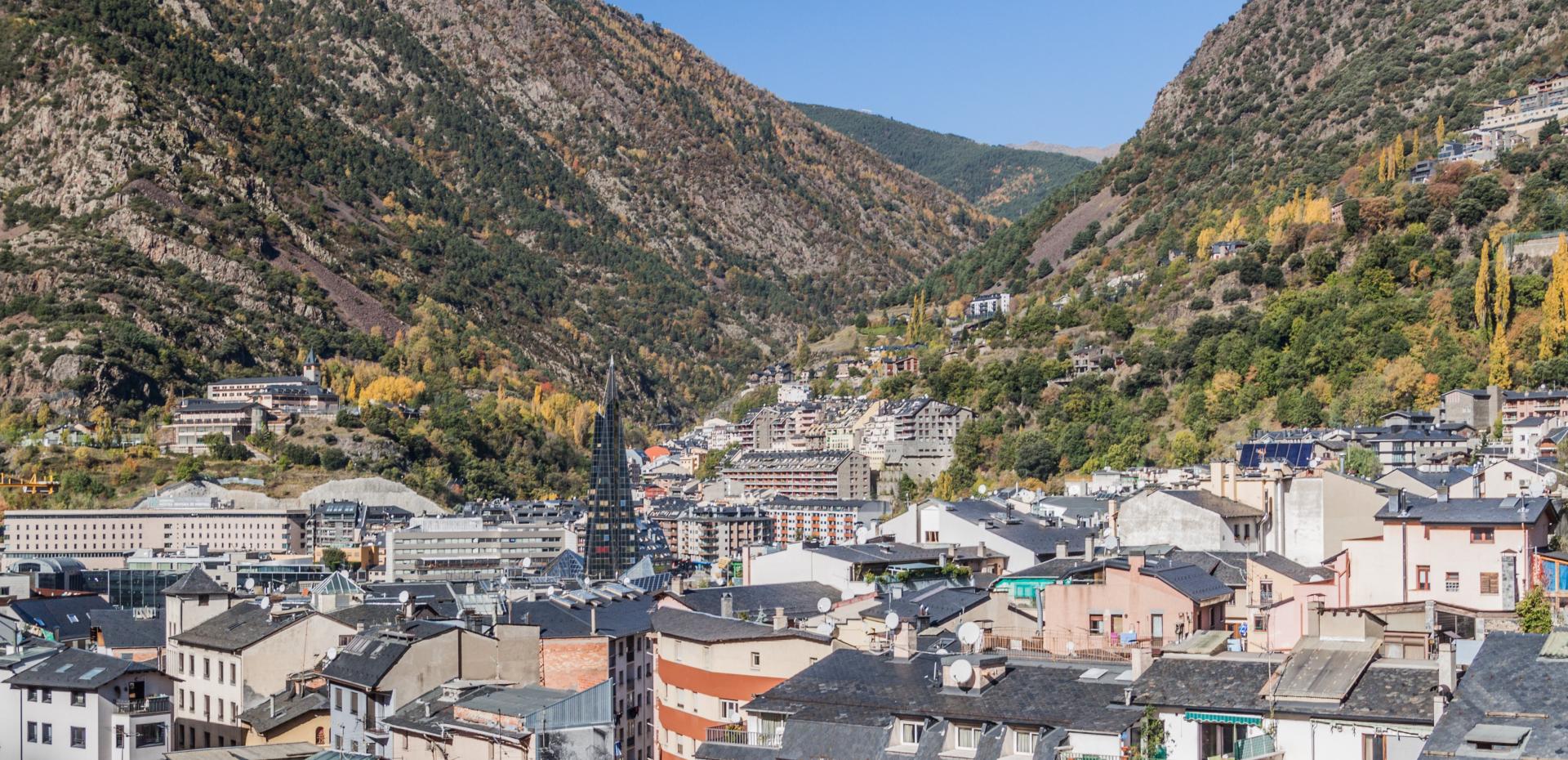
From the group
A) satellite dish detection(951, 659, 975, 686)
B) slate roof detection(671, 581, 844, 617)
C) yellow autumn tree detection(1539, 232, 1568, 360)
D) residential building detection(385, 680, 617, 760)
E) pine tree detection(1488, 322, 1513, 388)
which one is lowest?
residential building detection(385, 680, 617, 760)

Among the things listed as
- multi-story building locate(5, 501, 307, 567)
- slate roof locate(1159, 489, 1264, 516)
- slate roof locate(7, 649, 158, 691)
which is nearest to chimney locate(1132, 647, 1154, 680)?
slate roof locate(7, 649, 158, 691)

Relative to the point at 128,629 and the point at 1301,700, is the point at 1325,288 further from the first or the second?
the point at 1301,700

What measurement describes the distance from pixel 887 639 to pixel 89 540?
429 ft

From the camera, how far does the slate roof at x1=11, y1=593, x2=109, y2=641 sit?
235 ft

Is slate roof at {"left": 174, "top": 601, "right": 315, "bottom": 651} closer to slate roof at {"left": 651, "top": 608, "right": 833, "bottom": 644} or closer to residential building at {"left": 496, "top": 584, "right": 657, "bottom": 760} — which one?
residential building at {"left": 496, "top": 584, "right": 657, "bottom": 760}

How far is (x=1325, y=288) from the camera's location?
139 meters

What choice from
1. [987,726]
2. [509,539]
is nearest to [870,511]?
[509,539]

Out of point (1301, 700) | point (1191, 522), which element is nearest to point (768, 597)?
point (1191, 522)

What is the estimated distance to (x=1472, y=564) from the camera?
41344 mm

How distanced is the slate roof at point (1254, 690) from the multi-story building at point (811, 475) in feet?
432

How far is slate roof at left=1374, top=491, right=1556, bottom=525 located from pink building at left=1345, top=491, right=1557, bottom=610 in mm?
18

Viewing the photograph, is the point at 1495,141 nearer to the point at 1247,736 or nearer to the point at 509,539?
the point at 509,539

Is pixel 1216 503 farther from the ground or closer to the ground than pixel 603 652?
farther from the ground

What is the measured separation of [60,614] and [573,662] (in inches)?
1444
